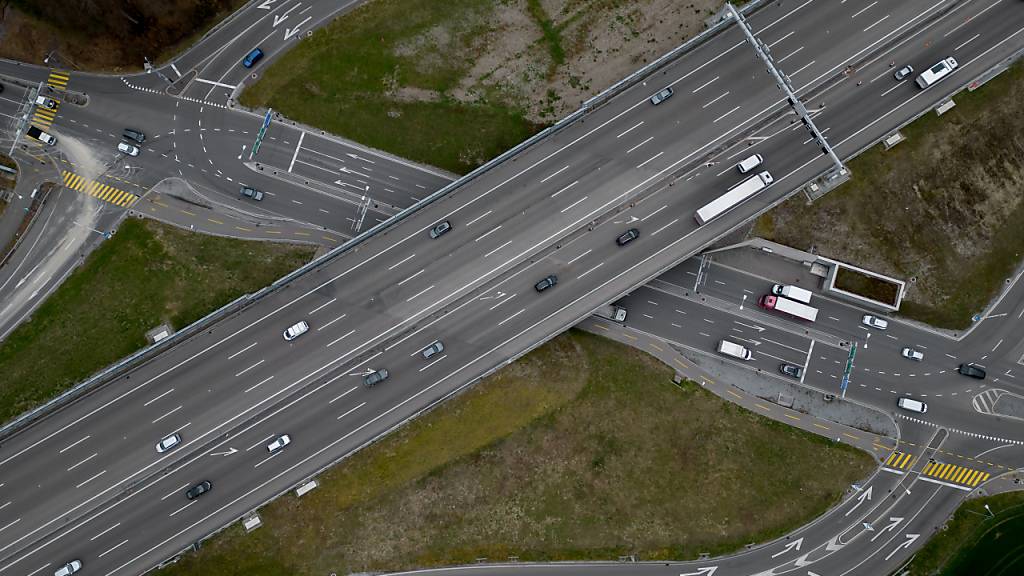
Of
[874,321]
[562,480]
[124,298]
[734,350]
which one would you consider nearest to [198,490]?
[124,298]

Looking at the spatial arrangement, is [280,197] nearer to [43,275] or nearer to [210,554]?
[43,275]

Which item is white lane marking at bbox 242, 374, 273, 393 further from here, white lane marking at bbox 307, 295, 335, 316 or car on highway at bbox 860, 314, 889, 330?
car on highway at bbox 860, 314, 889, 330

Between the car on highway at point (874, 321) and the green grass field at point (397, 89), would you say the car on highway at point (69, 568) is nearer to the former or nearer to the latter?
the green grass field at point (397, 89)

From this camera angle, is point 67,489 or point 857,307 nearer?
point 67,489

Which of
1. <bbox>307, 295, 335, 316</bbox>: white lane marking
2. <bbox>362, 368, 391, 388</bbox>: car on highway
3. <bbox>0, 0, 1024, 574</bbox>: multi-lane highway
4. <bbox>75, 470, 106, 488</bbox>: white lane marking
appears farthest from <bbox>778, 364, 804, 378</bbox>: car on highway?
<bbox>75, 470, 106, 488</bbox>: white lane marking

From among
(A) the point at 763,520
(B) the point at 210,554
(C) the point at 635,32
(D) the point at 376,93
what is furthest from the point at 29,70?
(A) the point at 763,520

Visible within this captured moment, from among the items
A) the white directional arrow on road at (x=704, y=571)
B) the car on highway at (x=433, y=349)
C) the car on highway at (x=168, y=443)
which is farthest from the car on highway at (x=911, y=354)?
the car on highway at (x=168, y=443)

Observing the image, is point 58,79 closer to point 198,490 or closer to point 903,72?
point 198,490
